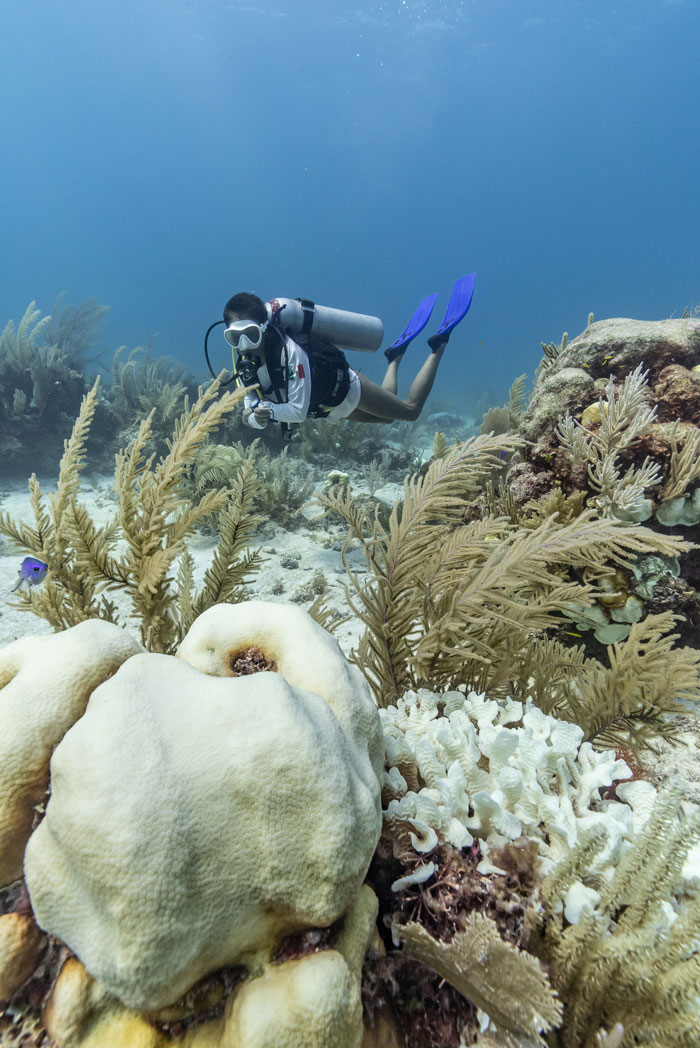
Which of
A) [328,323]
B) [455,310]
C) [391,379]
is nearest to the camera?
[328,323]

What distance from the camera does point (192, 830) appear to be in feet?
3.03

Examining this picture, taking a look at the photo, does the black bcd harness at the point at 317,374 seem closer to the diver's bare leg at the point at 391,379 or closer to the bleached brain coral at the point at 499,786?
the diver's bare leg at the point at 391,379

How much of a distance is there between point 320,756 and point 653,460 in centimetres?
367

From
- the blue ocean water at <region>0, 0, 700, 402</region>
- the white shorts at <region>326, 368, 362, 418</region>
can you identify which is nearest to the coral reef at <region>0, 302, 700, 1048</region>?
the white shorts at <region>326, 368, 362, 418</region>

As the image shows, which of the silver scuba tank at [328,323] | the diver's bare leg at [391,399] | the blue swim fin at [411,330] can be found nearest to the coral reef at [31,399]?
the silver scuba tank at [328,323]

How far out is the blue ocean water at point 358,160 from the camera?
64000 mm

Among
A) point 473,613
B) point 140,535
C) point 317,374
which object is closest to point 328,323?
point 317,374

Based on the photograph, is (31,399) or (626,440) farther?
(31,399)

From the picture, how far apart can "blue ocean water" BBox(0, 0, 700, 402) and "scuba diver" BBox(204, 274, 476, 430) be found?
149 feet

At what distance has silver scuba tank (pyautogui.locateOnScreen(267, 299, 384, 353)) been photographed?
20.9 ft

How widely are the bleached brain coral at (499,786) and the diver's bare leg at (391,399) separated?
5.44 metres

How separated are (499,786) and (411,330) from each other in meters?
8.01

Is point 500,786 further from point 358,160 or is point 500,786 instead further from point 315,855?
point 358,160

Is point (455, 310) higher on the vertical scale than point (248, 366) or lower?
higher
